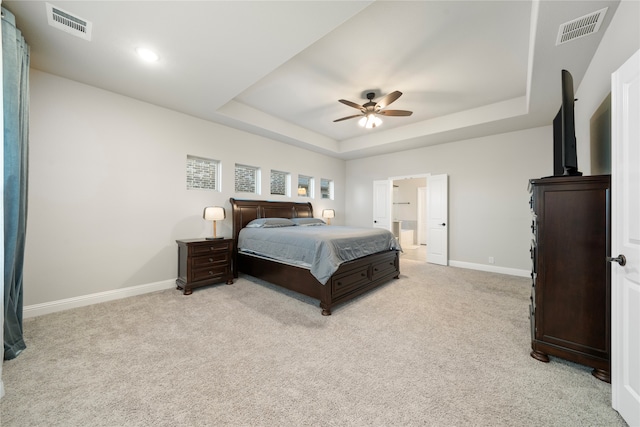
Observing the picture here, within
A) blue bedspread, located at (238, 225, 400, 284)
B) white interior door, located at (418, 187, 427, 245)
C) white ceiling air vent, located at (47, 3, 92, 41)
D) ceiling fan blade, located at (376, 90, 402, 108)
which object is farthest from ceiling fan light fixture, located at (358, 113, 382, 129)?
white interior door, located at (418, 187, 427, 245)

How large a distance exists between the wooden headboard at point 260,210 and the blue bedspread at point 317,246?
424mm

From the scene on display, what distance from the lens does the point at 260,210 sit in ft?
15.9

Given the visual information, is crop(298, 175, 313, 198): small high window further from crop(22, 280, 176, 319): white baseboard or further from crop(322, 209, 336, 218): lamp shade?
crop(22, 280, 176, 319): white baseboard

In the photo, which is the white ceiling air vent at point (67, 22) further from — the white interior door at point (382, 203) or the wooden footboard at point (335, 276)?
the white interior door at point (382, 203)

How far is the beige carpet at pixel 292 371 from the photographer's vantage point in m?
1.42

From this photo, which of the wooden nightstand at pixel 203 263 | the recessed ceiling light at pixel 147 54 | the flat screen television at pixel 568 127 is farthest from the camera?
the wooden nightstand at pixel 203 263

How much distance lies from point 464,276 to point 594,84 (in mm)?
3207

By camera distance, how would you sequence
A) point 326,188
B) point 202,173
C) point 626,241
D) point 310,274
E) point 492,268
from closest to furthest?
point 626,241 < point 310,274 < point 202,173 < point 492,268 < point 326,188

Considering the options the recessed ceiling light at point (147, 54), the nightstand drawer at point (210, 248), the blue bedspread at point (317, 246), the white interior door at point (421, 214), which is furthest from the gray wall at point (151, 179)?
the white interior door at point (421, 214)

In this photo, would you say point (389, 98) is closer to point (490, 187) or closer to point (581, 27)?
point (581, 27)

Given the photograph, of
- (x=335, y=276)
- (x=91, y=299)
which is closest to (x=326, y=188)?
(x=335, y=276)

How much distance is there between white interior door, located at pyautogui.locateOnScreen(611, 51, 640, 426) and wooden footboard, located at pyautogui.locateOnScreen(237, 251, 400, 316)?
216cm

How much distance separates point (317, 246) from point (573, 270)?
2264mm

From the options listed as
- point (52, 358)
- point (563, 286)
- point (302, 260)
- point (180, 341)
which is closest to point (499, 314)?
point (563, 286)
